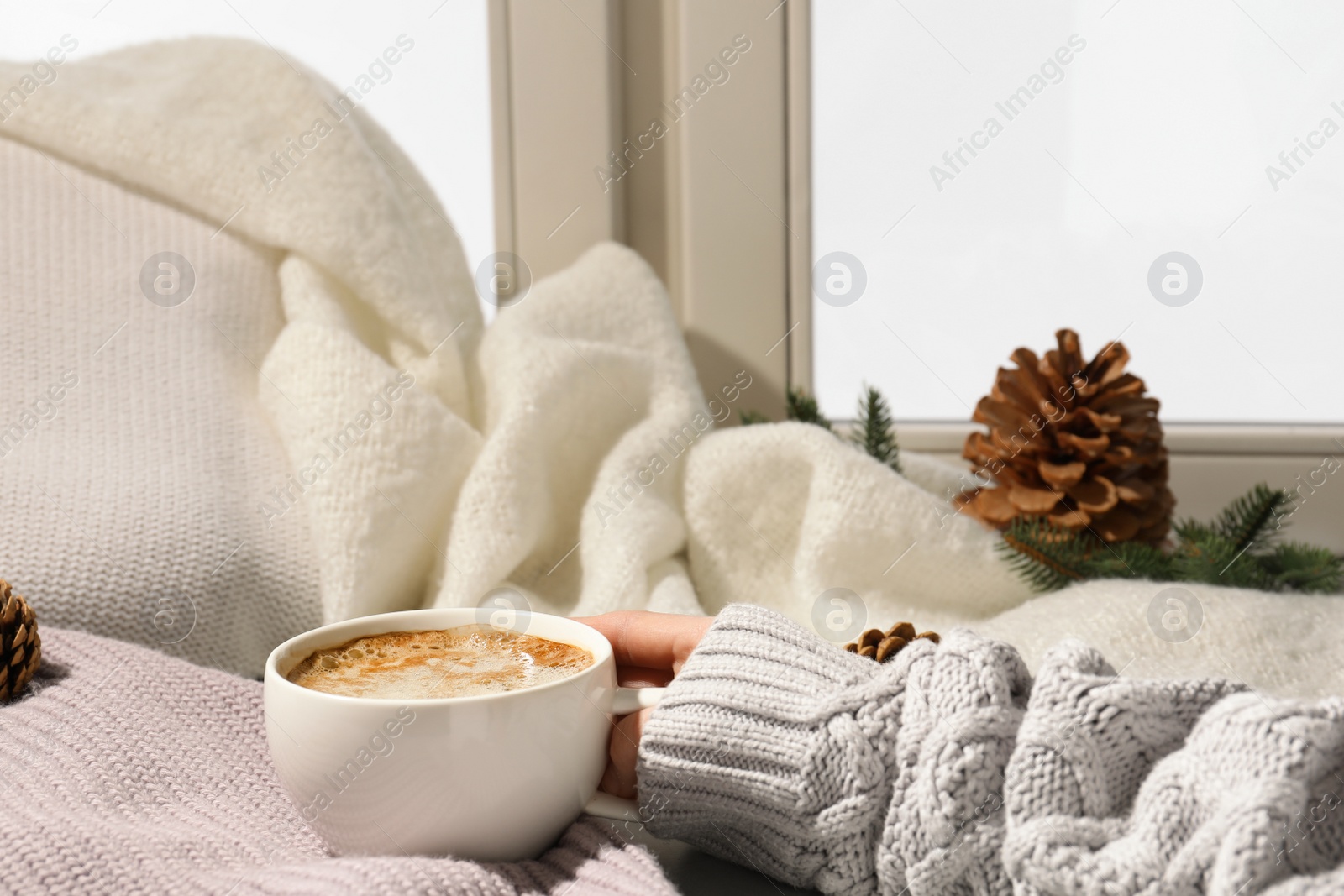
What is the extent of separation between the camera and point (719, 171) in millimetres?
1049

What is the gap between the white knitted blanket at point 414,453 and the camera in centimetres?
70

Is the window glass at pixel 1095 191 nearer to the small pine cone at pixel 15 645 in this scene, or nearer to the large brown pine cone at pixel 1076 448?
the large brown pine cone at pixel 1076 448

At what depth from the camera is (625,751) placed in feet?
1.59

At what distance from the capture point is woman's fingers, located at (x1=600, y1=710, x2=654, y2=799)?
0.48 meters

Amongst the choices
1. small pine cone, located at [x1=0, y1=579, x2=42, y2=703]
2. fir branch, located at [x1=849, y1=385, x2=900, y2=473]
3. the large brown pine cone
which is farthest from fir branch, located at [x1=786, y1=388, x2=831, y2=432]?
small pine cone, located at [x1=0, y1=579, x2=42, y2=703]

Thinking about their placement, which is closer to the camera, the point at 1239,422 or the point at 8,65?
the point at 8,65

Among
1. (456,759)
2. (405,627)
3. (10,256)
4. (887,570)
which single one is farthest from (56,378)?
(887,570)

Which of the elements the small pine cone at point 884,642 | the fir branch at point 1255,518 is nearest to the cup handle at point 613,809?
the small pine cone at point 884,642

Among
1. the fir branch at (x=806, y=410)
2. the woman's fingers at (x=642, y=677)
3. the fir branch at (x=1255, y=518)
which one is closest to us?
the woman's fingers at (x=642, y=677)

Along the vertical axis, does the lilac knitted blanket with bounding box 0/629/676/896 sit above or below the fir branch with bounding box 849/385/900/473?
below

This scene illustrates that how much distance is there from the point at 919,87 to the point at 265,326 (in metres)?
0.67

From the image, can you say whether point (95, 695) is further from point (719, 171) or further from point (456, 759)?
point (719, 171)

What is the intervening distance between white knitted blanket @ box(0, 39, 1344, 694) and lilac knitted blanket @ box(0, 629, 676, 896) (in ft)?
0.45

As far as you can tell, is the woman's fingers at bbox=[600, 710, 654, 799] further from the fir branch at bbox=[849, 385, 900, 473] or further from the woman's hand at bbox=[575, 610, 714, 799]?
the fir branch at bbox=[849, 385, 900, 473]
